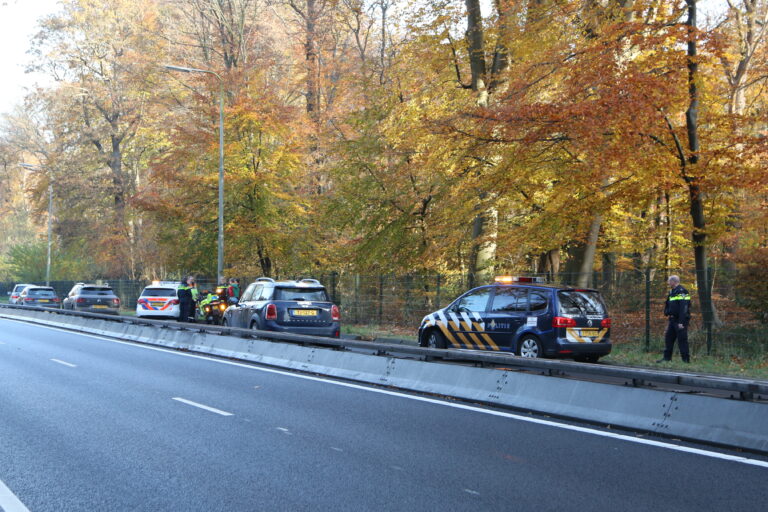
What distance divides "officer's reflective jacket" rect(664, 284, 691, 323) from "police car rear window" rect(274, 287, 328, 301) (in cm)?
799

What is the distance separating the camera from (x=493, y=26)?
24391mm

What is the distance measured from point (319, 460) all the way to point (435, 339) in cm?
926

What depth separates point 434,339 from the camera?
16125 millimetres

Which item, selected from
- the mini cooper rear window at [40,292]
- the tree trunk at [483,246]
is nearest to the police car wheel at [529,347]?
the tree trunk at [483,246]

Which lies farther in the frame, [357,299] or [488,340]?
[357,299]

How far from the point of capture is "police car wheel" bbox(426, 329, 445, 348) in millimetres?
15879

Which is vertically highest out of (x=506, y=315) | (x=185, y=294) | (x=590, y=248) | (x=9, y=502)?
(x=590, y=248)

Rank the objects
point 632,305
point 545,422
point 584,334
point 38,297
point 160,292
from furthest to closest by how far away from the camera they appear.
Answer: point 38,297 < point 160,292 < point 632,305 < point 584,334 < point 545,422

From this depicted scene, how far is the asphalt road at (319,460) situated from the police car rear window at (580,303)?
4.46m

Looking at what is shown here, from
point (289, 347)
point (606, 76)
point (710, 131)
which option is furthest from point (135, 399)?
point (710, 131)

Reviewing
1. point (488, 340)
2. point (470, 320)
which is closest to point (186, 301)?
point (470, 320)

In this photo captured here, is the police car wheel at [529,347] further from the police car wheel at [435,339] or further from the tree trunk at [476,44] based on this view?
the tree trunk at [476,44]

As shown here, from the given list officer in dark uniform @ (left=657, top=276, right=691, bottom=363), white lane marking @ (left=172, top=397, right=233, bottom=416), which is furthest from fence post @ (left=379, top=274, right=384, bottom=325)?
white lane marking @ (left=172, top=397, right=233, bottom=416)

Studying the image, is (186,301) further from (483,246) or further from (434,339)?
(434,339)
